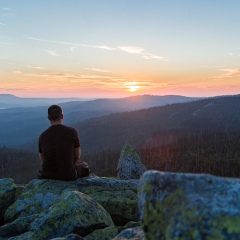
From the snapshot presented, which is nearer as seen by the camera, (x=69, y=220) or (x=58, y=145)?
(x=69, y=220)

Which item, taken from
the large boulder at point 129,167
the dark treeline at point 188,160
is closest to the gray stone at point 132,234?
the large boulder at point 129,167

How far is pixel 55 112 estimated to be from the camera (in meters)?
11.6

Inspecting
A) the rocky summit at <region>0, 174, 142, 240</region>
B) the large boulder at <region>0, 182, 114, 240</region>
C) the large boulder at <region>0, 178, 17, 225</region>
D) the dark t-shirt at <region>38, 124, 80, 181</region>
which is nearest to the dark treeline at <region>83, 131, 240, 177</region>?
the rocky summit at <region>0, 174, 142, 240</region>

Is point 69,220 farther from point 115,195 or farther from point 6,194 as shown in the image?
point 6,194

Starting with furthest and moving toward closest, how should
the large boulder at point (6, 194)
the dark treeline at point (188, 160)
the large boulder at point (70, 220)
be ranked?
the dark treeline at point (188, 160) < the large boulder at point (6, 194) < the large boulder at point (70, 220)

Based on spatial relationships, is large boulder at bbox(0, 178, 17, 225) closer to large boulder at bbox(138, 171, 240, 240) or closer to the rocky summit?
the rocky summit

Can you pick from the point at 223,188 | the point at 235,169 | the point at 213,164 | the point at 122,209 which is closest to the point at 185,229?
the point at 223,188

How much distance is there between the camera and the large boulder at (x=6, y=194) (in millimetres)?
12720

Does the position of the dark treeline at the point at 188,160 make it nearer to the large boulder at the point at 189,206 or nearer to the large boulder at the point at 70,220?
the large boulder at the point at 70,220

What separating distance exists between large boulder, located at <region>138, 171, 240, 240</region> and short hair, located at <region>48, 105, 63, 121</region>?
7.57 meters

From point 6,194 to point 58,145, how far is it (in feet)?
13.2

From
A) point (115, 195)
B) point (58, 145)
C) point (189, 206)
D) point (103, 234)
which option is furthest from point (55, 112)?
point (189, 206)

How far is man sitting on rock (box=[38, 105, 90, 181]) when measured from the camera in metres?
11.7

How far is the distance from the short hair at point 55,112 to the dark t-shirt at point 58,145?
36cm
